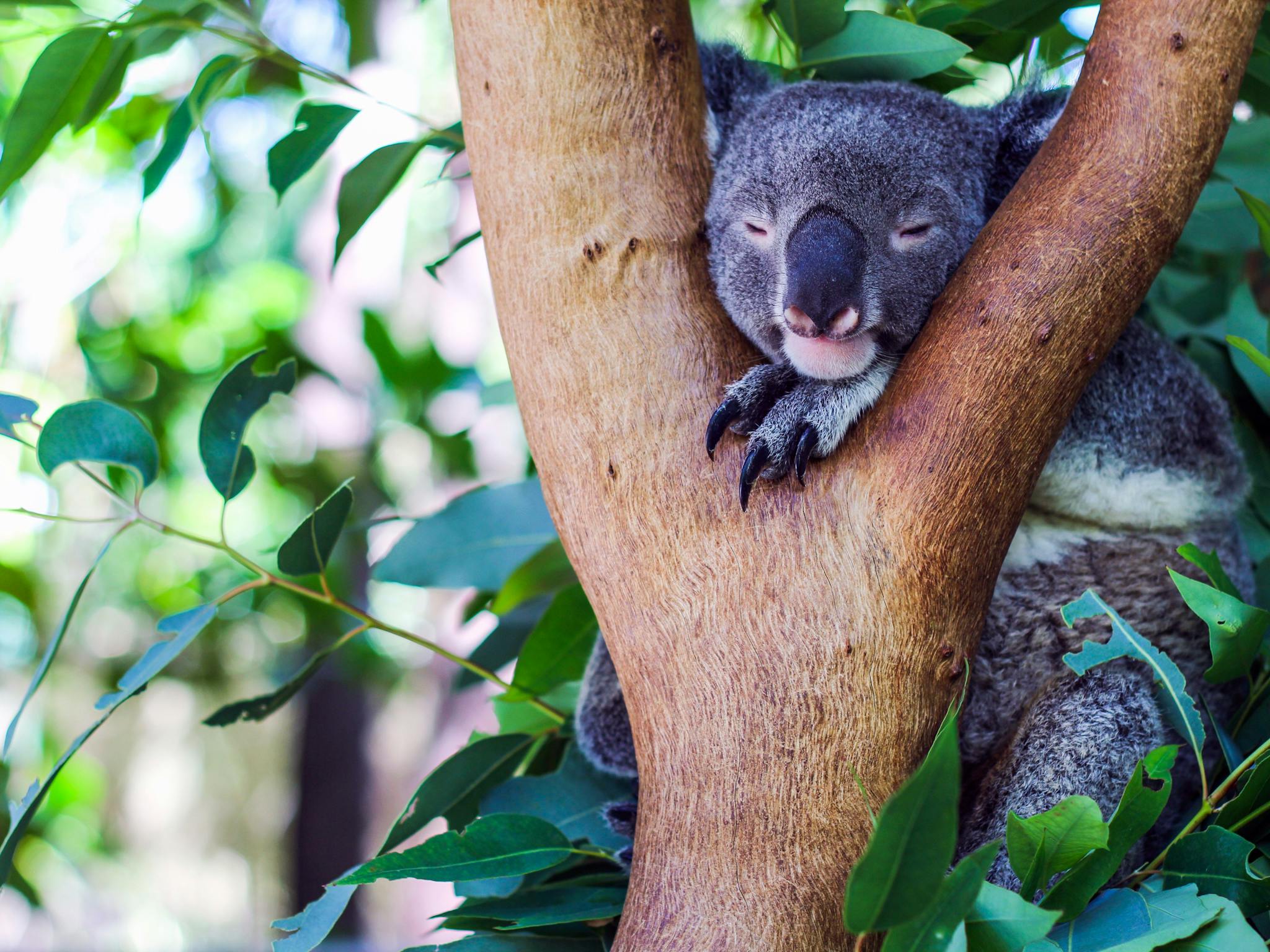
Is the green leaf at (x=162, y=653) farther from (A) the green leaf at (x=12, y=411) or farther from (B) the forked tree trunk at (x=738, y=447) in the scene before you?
(B) the forked tree trunk at (x=738, y=447)

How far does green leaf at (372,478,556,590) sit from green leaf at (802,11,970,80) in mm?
804

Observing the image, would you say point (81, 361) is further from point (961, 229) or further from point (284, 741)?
point (284, 741)

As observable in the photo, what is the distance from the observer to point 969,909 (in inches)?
34.6

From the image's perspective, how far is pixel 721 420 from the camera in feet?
3.79

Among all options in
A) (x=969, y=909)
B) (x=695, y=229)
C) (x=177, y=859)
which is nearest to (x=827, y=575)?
(x=969, y=909)

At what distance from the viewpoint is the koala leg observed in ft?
4.10

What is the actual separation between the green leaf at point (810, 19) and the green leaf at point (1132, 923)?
3.76 ft

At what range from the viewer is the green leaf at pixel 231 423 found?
4.63 ft

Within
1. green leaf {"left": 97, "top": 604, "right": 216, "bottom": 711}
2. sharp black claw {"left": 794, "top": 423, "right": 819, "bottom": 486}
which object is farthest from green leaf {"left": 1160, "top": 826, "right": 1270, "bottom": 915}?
green leaf {"left": 97, "top": 604, "right": 216, "bottom": 711}

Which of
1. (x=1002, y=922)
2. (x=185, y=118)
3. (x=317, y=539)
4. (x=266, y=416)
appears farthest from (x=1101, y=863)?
(x=266, y=416)

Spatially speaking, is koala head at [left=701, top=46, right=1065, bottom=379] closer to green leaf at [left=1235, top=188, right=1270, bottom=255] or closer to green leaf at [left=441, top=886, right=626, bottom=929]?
green leaf at [left=1235, top=188, right=1270, bottom=255]

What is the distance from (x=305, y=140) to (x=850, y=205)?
0.85 meters

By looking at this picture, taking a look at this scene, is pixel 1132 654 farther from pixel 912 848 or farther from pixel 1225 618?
pixel 912 848

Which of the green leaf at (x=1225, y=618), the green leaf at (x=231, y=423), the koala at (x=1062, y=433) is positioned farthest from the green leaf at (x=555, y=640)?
the green leaf at (x=1225, y=618)
